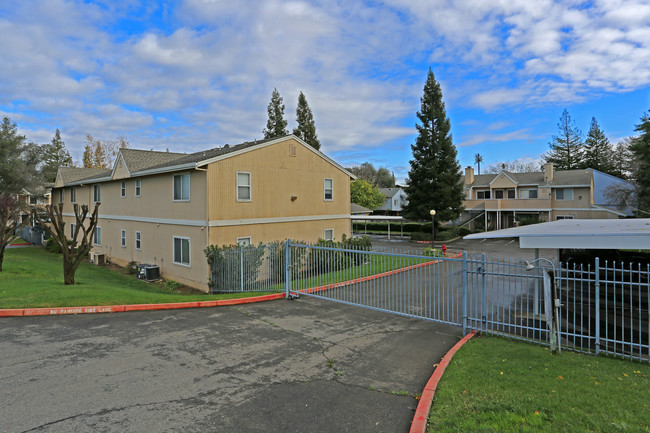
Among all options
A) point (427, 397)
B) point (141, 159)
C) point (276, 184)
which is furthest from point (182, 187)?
point (427, 397)

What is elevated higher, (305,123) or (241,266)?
(305,123)

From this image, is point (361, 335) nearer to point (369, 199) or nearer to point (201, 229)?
point (201, 229)

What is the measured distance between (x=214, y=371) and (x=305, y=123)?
139 feet

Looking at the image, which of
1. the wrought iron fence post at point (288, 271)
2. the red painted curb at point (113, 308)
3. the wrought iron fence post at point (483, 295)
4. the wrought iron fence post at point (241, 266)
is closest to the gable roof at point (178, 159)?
the wrought iron fence post at point (241, 266)

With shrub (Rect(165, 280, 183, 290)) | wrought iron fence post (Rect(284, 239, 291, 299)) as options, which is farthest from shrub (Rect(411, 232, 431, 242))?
wrought iron fence post (Rect(284, 239, 291, 299))

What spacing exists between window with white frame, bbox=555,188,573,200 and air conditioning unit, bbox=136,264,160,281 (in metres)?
40.6

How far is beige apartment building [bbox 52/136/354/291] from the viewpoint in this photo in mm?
16016

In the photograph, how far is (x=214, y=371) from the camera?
19.5 ft

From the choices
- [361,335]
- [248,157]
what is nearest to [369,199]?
[248,157]

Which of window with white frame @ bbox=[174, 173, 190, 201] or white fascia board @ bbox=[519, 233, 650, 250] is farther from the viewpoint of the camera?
window with white frame @ bbox=[174, 173, 190, 201]

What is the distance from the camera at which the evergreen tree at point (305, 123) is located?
4534cm

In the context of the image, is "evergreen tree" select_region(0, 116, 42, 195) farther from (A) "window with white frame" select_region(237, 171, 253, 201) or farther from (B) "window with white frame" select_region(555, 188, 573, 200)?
(B) "window with white frame" select_region(555, 188, 573, 200)

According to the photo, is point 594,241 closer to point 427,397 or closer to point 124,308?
point 427,397

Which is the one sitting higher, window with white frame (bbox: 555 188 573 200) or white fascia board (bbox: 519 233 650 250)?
window with white frame (bbox: 555 188 573 200)
